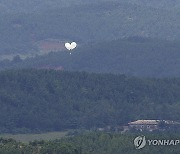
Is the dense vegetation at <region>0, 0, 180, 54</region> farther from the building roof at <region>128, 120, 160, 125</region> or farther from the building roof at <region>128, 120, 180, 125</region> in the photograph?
the building roof at <region>128, 120, 180, 125</region>

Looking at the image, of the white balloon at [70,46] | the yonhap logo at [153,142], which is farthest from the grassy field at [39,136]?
the white balloon at [70,46]

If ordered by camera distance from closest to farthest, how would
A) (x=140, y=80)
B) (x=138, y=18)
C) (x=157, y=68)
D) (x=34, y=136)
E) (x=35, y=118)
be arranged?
(x=34, y=136) < (x=35, y=118) < (x=140, y=80) < (x=157, y=68) < (x=138, y=18)

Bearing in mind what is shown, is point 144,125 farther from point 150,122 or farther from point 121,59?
point 121,59

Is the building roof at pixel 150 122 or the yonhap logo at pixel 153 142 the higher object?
the building roof at pixel 150 122

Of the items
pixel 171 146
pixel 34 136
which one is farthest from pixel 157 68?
pixel 171 146

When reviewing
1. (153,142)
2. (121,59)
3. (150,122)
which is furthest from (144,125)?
(121,59)

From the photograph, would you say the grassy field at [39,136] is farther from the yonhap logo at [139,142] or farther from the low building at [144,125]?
the yonhap logo at [139,142]

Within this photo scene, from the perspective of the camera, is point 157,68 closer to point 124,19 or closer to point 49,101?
point 49,101
